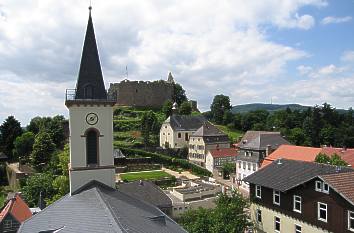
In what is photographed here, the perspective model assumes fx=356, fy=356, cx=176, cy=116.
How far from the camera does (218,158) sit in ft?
213

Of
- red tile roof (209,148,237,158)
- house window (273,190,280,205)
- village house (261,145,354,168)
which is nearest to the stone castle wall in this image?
red tile roof (209,148,237,158)

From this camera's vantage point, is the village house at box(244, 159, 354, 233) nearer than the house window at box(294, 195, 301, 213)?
Yes

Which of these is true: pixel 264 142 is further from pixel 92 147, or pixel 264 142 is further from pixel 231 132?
pixel 231 132

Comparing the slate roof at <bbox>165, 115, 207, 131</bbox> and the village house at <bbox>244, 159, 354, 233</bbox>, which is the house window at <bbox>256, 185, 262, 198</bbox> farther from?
the slate roof at <bbox>165, 115, 207, 131</bbox>

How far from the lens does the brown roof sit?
853 inches

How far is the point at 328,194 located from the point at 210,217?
8270mm

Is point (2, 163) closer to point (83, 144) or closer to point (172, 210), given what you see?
point (172, 210)

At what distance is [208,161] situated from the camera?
67312 millimetres

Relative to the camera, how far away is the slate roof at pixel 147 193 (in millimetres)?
36594

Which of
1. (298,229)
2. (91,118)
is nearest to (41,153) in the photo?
(91,118)

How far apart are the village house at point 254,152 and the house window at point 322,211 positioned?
26434 millimetres

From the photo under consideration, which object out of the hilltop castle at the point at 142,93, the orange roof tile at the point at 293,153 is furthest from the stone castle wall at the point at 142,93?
the orange roof tile at the point at 293,153

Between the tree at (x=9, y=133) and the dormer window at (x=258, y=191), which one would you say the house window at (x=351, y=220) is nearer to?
the dormer window at (x=258, y=191)

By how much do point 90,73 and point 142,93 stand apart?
98.9 meters
